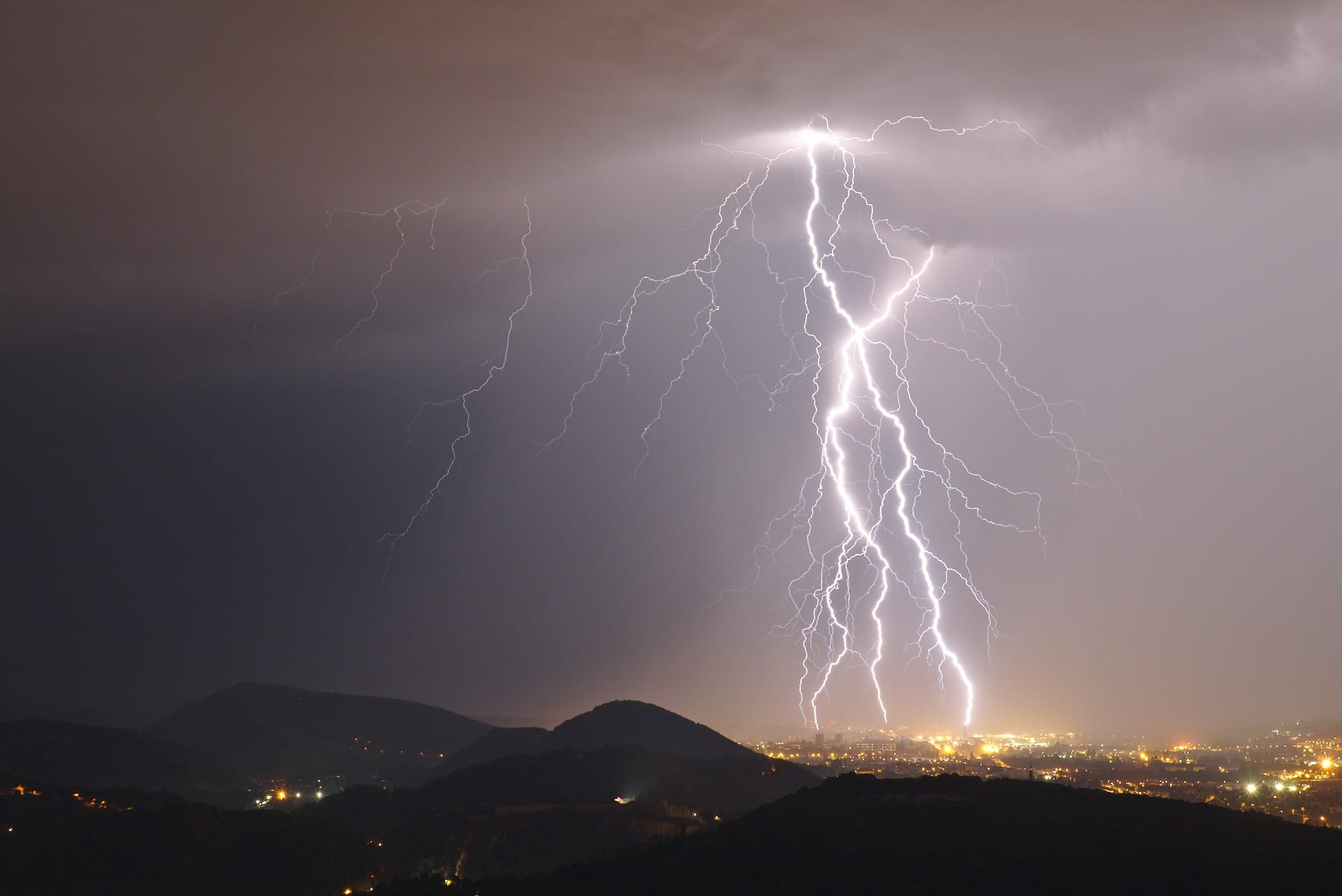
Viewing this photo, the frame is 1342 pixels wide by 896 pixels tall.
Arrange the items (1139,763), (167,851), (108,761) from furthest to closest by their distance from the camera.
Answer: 1. (1139,763)
2. (108,761)
3. (167,851)

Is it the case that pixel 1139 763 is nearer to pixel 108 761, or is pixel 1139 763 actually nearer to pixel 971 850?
pixel 971 850

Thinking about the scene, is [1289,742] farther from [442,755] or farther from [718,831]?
[718,831]

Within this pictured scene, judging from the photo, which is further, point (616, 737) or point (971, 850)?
point (616, 737)

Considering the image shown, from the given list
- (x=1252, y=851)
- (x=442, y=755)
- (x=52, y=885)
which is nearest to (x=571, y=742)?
(x=442, y=755)

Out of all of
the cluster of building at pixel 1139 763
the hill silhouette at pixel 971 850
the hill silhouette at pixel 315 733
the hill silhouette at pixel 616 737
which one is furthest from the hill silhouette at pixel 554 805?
the hill silhouette at pixel 315 733

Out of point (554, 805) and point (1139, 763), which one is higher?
point (554, 805)

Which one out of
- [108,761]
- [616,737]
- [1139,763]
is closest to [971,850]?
[616,737]

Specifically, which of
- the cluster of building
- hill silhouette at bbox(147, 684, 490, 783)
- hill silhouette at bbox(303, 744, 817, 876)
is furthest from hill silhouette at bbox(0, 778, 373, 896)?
hill silhouette at bbox(147, 684, 490, 783)
